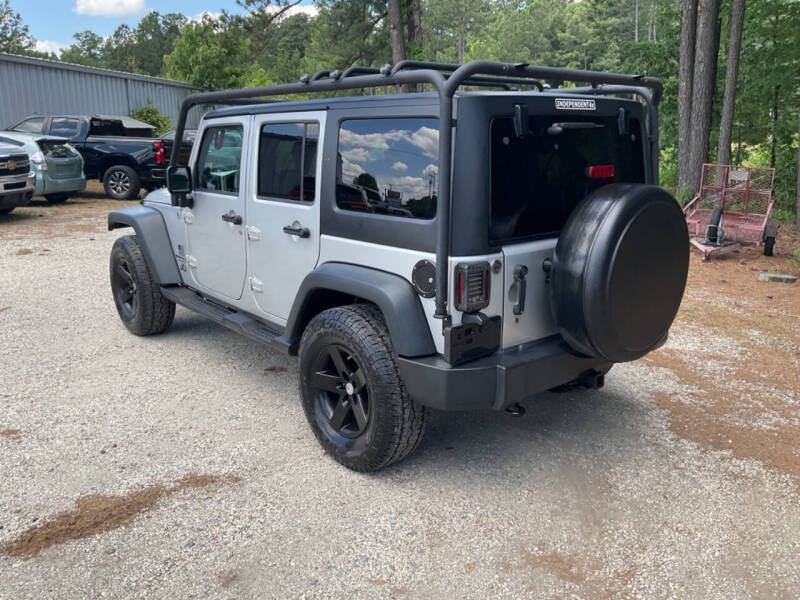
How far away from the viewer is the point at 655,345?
3691 millimetres

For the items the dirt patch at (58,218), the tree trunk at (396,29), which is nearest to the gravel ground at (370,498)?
the dirt patch at (58,218)

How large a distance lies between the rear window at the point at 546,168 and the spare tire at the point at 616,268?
0.17m

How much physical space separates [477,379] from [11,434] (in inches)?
119

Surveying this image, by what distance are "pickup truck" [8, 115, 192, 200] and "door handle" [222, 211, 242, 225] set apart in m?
10.6

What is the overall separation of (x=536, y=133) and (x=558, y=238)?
540mm

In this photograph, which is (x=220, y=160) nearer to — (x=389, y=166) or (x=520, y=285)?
(x=389, y=166)

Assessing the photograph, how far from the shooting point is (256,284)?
462cm

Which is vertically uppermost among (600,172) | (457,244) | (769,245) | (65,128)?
(65,128)

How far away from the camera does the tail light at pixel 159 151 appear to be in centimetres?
1368

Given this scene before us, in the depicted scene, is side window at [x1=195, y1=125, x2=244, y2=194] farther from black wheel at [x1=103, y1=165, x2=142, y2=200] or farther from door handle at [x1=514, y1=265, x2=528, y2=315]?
black wheel at [x1=103, y1=165, x2=142, y2=200]

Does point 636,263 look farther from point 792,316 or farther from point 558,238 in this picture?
point 792,316

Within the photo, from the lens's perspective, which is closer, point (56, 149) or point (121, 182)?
point (56, 149)

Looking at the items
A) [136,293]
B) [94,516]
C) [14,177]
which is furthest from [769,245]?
[14,177]

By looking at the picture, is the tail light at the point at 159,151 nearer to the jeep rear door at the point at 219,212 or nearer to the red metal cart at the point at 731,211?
the jeep rear door at the point at 219,212
